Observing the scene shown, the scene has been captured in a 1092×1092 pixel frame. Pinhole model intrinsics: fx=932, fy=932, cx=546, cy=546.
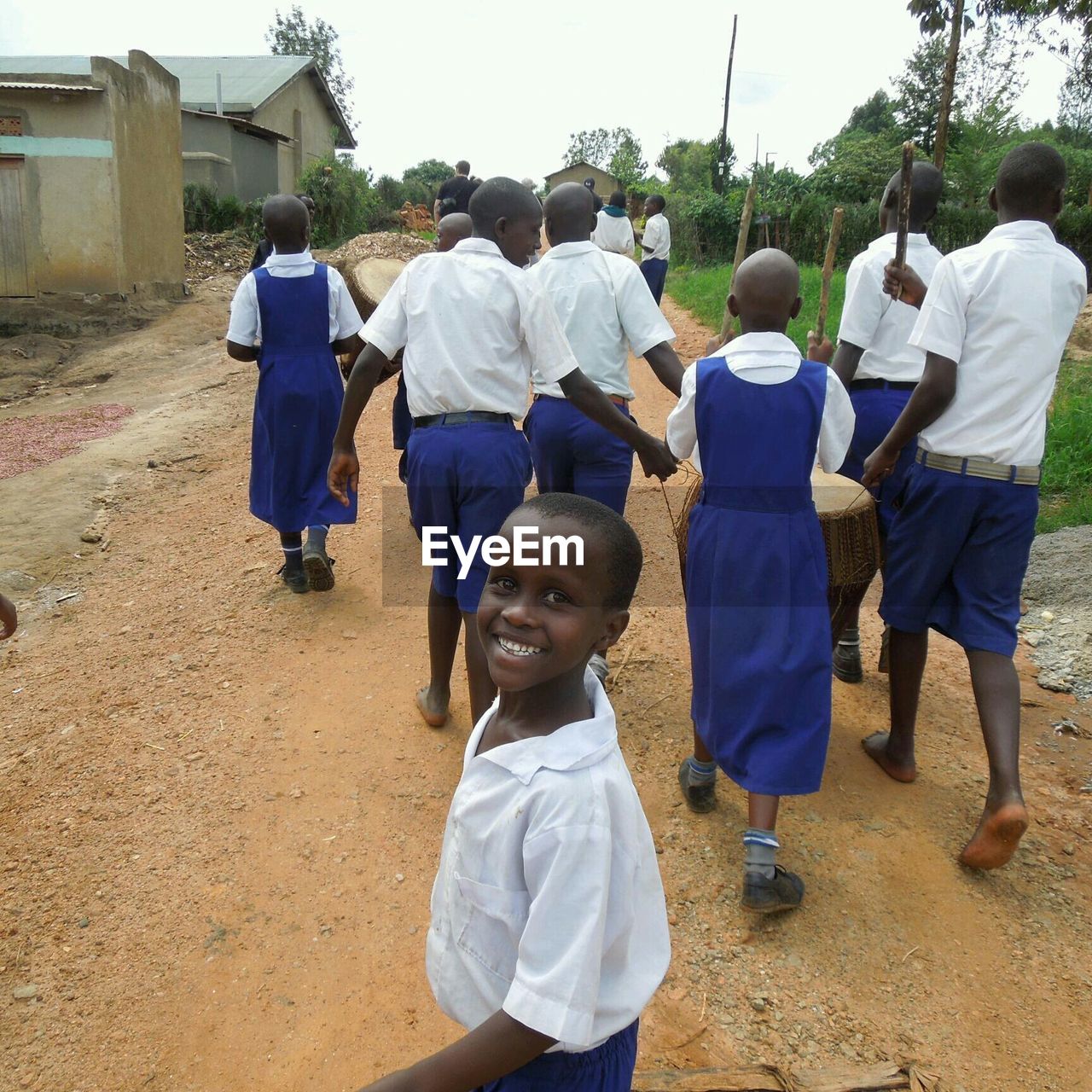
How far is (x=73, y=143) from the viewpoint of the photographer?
1224cm

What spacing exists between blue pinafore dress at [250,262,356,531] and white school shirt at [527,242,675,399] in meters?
1.43

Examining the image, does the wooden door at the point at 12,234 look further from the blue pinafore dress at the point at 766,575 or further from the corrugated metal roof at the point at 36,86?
the blue pinafore dress at the point at 766,575

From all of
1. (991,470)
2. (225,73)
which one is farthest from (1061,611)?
(225,73)

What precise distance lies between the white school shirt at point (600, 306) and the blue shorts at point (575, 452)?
0.39ft

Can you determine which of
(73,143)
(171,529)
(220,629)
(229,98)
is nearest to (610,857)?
(220,629)

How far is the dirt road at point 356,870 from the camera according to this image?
89.8 inches

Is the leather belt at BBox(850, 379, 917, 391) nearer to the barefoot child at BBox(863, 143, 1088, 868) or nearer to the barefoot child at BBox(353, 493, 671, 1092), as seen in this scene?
the barefoot child at BBox(863, 143, 1088, 868)

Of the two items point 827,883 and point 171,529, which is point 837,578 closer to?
point 827,883

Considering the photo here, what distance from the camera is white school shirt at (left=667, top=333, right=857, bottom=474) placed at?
8.61 ft

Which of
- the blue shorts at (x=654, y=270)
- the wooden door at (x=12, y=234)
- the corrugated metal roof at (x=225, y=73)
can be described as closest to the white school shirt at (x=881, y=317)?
the blue shorts at (x=654, y=270)

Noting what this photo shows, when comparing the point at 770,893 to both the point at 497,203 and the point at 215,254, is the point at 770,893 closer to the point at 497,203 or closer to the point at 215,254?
the point at 497,203

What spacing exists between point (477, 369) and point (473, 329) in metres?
0.13

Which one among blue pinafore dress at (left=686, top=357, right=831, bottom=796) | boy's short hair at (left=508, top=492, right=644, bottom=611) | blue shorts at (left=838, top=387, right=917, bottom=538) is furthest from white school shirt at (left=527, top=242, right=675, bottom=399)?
boy's short hair at (left=508, top=492, right=644, bottom=611)

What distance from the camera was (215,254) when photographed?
17125 millimetres
